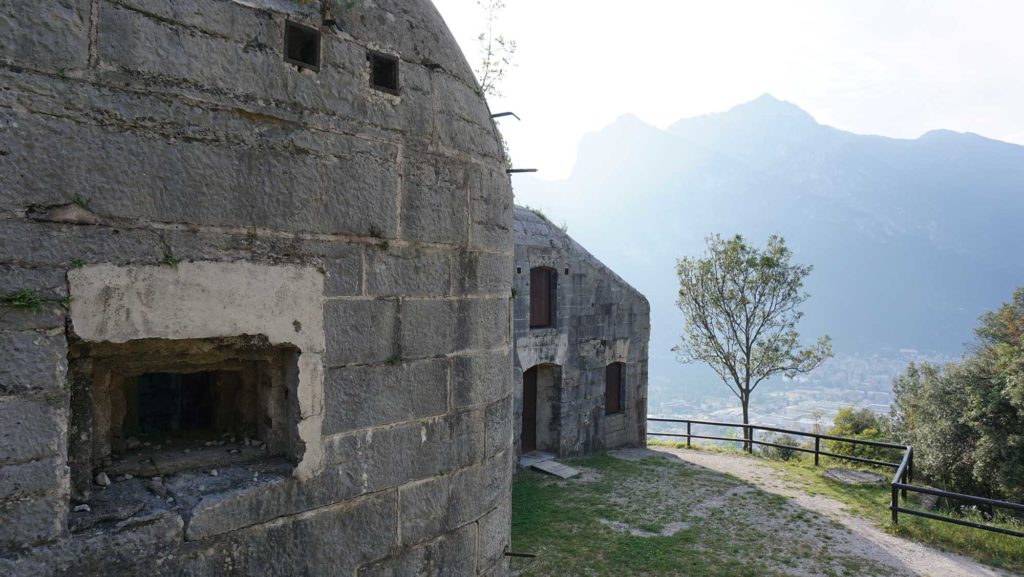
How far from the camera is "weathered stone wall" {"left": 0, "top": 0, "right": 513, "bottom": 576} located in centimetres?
176

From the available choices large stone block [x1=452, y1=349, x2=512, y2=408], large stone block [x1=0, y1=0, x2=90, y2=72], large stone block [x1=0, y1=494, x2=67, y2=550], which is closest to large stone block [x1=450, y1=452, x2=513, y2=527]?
large stone block [x1=452, y1=349, x2=512, y2=408]

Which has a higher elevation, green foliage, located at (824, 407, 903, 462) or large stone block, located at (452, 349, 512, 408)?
large stone block, located at (452, 349, 512, 408)

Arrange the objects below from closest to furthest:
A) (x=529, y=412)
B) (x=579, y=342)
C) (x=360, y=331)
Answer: (x=360, y=331), (x=529, y=412), (x=579, y=342)

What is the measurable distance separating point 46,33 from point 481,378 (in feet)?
6.98

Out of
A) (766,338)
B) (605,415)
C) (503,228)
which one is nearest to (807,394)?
(766,338)

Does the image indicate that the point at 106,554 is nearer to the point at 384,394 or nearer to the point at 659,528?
the point at 384,394

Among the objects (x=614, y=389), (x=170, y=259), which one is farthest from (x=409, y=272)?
(x=614, y=389)

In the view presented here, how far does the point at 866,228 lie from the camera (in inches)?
6314

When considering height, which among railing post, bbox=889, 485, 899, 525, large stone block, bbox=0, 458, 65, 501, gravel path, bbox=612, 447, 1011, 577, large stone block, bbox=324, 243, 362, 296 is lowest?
gravel path, bbox=612, 447, 1011, 577

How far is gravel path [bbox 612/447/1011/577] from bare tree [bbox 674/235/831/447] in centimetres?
994

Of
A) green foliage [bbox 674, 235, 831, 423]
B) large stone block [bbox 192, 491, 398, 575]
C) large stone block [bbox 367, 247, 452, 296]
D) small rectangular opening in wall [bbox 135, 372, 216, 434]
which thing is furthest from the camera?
green foliage [bbox 674, 235, 831, 423]

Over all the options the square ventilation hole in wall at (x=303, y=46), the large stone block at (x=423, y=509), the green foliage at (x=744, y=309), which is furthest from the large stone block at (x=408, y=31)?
the green foliage at (x=744, y=309)

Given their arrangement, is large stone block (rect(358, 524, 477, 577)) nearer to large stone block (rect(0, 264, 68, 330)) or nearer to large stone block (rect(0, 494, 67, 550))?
Result: large stone block (rect(0, 494, 67, 550))

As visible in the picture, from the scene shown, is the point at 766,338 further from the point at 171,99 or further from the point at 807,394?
the point at 807,394
